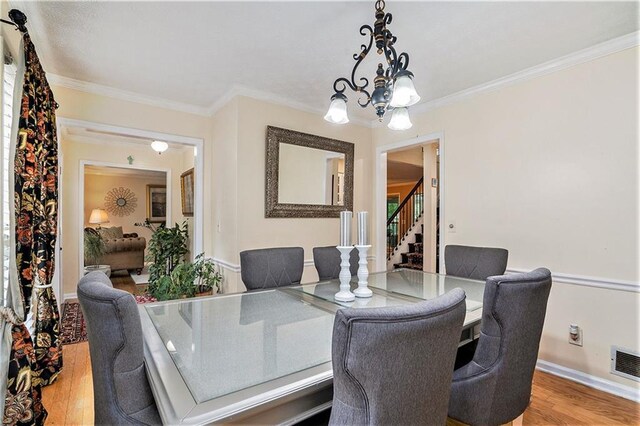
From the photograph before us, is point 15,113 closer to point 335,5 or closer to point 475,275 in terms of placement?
point 335,5

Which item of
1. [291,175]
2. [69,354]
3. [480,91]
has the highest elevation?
[480,91]

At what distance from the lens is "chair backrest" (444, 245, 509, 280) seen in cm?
239

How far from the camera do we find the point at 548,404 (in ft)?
6.97

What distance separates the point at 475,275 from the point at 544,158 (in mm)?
1153

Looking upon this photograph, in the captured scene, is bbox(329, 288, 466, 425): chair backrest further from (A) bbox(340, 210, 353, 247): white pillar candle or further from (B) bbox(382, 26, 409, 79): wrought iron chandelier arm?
(B) bbox(382, 26, 409, 79): wrought iron chandelier arm

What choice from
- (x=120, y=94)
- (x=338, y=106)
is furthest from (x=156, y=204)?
(x=338, y=106)

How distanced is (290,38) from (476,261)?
85.7 inches

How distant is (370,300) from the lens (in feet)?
5.84

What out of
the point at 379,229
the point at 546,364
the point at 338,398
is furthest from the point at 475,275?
the point at 338,398

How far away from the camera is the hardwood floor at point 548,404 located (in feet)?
6.35

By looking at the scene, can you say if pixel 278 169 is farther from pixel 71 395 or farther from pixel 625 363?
pixel 625 363

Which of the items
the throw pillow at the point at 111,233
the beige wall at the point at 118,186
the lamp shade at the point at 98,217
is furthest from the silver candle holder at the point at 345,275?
the beige wall at the point at 118,186

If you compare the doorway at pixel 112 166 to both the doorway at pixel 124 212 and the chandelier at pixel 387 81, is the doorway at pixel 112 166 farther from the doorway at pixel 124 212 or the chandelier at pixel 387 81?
the chandelier at pixel 387 81

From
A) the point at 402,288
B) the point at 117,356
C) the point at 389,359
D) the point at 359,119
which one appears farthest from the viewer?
the point at 359,119
